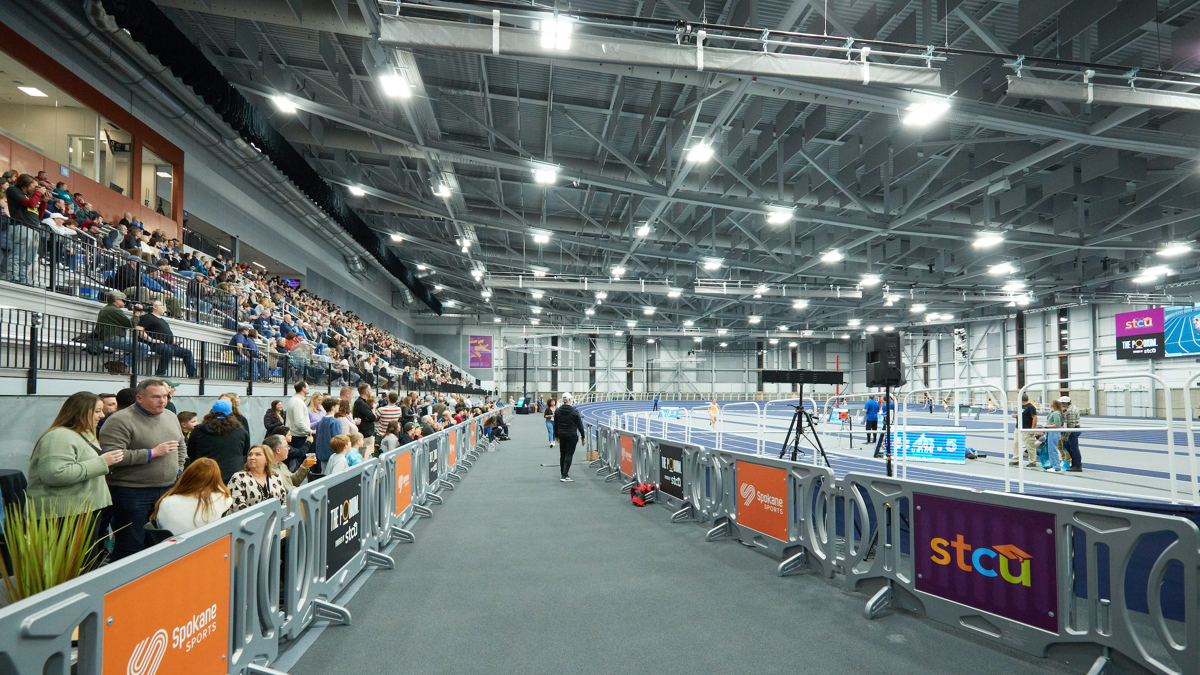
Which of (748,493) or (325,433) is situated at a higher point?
(325,433)

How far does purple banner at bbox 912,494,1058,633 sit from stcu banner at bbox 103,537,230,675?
5.02 m

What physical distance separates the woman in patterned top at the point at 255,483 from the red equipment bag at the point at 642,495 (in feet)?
18.9

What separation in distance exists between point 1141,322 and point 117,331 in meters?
43.9

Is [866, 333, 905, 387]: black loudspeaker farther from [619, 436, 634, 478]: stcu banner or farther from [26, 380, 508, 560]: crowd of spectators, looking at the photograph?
[26, 380, 508, 560]: crowd of spectators

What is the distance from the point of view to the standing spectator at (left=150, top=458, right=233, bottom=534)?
3.71 m

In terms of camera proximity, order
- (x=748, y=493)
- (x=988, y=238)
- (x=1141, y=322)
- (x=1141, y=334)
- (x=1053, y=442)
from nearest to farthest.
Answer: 1. (x=748, y=493)
2. (x=1053, y=442)
3. (x=988, y=238)
4. (x=1141, y=334)
5. (x=1141, y=322)

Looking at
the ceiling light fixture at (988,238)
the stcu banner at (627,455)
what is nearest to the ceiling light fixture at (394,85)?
the stcu banner at (627,455)

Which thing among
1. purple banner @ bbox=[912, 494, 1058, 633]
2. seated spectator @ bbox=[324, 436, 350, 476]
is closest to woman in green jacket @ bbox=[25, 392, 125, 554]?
seated spectator @ bbox=[324, 436, 350, 476]

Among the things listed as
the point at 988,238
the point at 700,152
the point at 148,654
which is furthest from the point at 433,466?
the point at 988,238

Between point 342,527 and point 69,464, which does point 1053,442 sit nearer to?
point 342,527

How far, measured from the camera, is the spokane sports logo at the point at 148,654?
7.87 feet

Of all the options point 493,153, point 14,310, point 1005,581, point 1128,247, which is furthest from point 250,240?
point 1128,247

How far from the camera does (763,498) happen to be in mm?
6598

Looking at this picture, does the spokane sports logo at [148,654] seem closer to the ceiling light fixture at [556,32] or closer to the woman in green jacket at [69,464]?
the woman in green jacket at [69,464]
